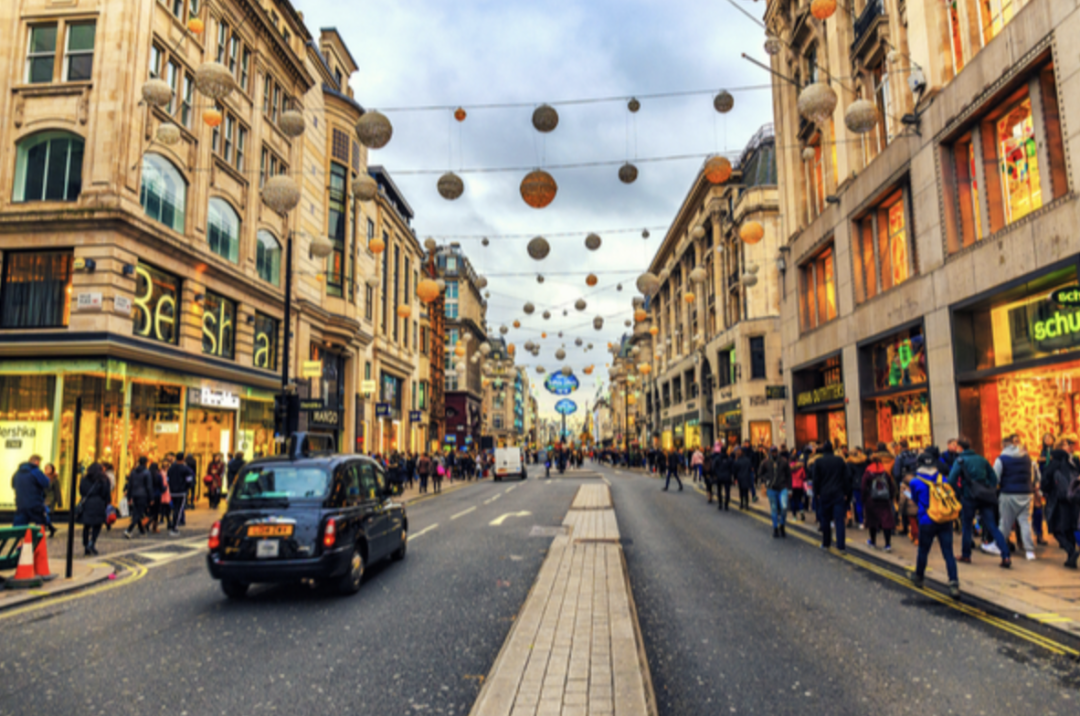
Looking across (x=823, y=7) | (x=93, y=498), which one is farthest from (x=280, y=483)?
(x=823, y=7)

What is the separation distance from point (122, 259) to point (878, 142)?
22578mm

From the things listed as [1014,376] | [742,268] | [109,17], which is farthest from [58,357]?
[742,268]

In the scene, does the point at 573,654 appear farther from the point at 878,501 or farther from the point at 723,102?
the point at 723,102

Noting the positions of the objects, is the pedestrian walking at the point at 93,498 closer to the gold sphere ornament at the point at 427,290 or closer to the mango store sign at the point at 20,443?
the mango store sign at the point at 20,443

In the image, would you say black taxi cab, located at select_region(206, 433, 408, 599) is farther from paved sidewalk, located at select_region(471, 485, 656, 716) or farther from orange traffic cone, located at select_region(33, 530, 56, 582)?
orange traffic cone, located at select_region(33, 530, 56, 582)

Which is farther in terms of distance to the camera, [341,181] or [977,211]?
[341,181]

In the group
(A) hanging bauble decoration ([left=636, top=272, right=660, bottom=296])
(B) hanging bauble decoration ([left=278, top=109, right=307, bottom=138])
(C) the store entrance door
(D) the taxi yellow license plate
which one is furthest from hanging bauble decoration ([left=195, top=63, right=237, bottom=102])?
(C) the store entrance door

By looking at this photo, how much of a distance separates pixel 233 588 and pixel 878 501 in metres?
10.4

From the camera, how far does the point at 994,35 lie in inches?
566

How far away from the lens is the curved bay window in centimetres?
1931

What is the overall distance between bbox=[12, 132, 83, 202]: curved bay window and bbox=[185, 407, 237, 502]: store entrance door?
24.9ft

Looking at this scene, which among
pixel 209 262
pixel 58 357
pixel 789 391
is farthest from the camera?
pixel 789 391

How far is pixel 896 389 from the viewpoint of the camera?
18.7 m

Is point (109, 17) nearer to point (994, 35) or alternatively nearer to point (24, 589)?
point (24, 589)
